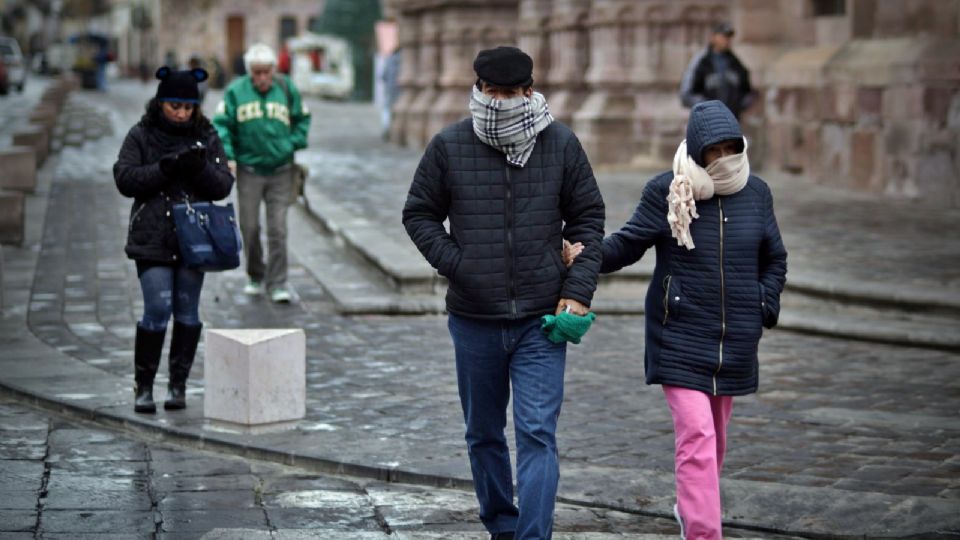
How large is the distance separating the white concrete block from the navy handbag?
0.34 m

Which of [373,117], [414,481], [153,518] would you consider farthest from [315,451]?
[373,117]

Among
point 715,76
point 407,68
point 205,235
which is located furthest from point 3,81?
point 205,235

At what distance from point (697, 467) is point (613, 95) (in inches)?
693

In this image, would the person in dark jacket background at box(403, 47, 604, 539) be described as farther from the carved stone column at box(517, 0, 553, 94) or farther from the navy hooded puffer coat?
the carved stone column at box(517, 0, 553, 94)

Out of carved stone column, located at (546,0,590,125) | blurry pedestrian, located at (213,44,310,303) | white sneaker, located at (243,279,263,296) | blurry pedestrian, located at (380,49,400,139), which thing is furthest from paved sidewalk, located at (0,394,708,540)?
blurry pedestrian, located at (380,49,400,139)

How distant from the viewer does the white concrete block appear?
8273 millimetres

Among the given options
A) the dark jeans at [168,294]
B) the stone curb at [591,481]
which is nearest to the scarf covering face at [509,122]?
the stone curb at [591,481]

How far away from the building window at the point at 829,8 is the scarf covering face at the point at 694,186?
15484 millimetres

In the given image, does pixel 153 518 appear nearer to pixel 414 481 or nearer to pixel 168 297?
pixel 414 481

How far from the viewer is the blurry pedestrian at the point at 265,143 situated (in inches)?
487

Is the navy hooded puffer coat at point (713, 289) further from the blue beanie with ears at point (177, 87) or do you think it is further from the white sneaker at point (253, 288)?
the white sneaker at point (253, 288)

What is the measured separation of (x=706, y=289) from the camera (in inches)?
238

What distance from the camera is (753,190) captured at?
242 inches

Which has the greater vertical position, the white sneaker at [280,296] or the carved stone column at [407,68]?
the carved stone column at [407,68]
